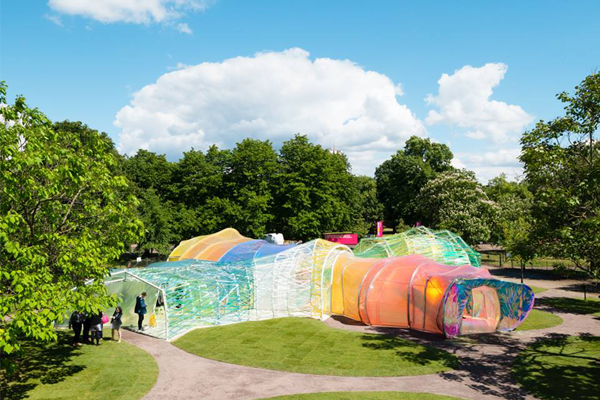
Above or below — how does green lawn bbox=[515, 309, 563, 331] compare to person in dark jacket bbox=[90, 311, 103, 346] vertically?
below

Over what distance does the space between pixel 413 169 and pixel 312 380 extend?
60.9 meters

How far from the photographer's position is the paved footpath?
1452 centimetres

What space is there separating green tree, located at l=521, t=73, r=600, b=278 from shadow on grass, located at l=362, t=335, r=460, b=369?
264 inches

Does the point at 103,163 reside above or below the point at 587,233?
above

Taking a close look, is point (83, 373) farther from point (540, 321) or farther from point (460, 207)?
point (460, 207)

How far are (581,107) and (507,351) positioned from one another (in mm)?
11533

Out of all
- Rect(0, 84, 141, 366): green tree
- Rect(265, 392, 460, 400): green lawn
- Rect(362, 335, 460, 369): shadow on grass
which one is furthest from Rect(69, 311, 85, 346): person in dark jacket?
Result: Rect(362, 335, 460, 369): shadow on grass

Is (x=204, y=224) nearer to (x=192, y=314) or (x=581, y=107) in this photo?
(x=192, y=314)

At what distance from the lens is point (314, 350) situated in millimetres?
18922

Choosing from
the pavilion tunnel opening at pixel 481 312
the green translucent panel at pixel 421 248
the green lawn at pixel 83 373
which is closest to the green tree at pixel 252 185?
the green translucent panel at pixel 421 248

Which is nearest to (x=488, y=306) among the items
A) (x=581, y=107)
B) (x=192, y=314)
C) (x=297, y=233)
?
(x=581, y=107)

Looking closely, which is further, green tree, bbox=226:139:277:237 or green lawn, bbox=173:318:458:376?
green tree, bbox=226:139:277:237

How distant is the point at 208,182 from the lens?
51.2 m

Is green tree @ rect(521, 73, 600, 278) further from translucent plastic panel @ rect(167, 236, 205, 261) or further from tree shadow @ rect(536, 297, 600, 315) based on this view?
translucent plastic panel @ rect(167, 236, 205, 261)
